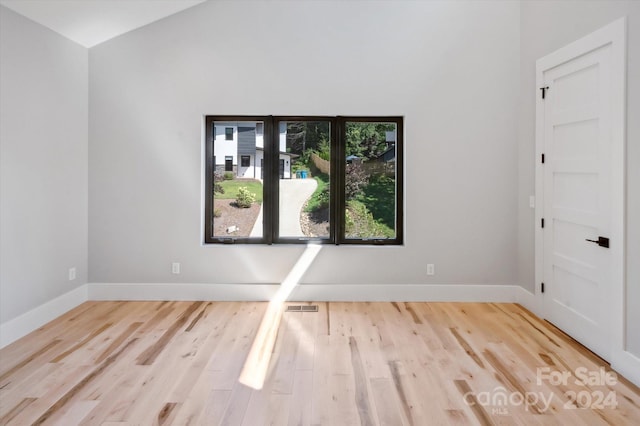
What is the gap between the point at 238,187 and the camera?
4656 millimetres

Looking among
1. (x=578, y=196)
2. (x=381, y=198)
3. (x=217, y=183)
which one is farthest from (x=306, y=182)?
(x=578, y=196)

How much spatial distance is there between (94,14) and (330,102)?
2343mm

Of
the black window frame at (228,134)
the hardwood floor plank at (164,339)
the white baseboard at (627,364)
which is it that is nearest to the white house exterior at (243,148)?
the black window frame at (228,134)

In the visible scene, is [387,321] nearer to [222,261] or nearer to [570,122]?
[222,261]

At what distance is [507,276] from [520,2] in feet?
9.48

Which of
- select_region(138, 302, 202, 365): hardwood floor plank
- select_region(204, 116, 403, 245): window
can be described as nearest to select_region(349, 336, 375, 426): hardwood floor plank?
select_region(138, 302, 202, 365): hardwood floor plank

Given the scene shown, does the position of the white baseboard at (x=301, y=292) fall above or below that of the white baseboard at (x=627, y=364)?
above

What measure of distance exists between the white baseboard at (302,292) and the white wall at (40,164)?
47cm

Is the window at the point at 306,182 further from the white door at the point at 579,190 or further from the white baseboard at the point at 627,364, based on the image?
the white baseboard at the point at 627,364

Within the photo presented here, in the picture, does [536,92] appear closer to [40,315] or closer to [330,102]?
[330,102]

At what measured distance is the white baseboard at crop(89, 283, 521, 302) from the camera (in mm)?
4531

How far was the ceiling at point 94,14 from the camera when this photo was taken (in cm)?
348

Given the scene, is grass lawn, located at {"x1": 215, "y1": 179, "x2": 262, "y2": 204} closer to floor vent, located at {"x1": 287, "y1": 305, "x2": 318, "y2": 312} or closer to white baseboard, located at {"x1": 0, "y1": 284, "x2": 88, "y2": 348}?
floor vent, located at {"x1": 287, "y1": 305, "x2": 318, "y2": 312}

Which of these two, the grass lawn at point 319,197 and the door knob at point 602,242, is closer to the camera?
the door knob at point 602,242
